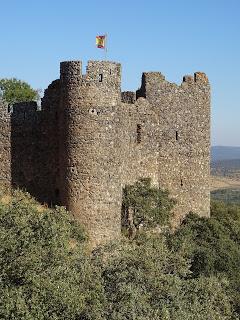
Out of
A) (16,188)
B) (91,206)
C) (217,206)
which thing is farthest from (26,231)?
(217,206)

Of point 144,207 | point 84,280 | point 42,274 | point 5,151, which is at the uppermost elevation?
point 5,151

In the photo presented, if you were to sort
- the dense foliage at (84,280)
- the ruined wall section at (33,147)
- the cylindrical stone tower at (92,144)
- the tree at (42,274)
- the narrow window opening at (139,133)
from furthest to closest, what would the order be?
the narrow window opening at (139,133)
the ruined wall section at (33,147)
the cylindrical stone tower at (92,144)
the dense foliage at (84,280)
the tree at (42,274)

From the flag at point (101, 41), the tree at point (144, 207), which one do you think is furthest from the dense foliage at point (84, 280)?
the flag at point (101, 41)

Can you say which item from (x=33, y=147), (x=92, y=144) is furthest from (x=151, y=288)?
(x=33, y=147)

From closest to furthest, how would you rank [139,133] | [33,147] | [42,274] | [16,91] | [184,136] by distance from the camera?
1. [42,274]
2. [33,147]
3. [139,133]
4. [184,136]
5. [16,91]

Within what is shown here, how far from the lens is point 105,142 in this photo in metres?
24.8

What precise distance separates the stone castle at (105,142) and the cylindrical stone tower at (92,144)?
4cm

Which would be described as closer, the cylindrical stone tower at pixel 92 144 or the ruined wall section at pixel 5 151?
the cylindrical stone tower at pixel 92 144

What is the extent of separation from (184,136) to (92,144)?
6.95 meters

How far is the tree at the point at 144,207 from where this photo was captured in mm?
27156

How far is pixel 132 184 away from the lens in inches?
1097

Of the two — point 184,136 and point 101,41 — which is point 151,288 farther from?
point 184,136

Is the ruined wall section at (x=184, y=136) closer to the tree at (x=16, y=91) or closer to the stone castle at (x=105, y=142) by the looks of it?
the stone castle at (x=105, y=142)

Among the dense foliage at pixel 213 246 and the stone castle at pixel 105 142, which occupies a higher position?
the stone castle at pixel 105 142
